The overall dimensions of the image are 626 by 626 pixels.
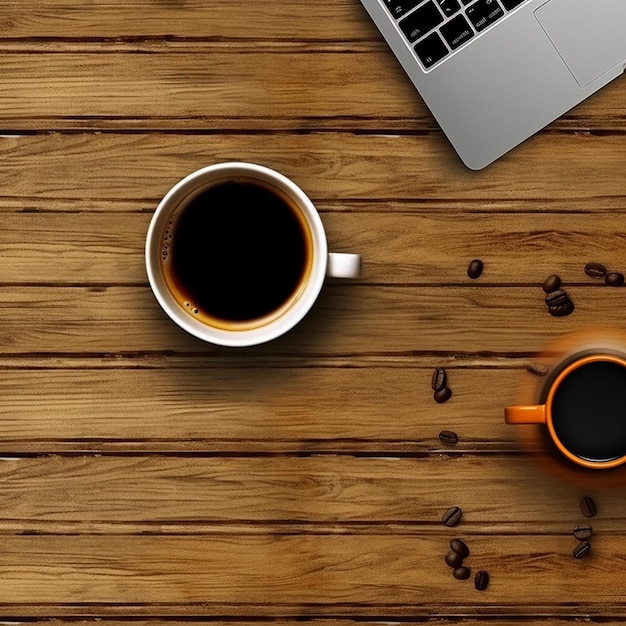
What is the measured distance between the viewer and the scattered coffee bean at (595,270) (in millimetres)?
1033

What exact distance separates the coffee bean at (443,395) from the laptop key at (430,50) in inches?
14.4

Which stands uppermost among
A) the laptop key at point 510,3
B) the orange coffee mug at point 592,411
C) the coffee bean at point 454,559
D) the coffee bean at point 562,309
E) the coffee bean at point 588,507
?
the laptop key at point 510,3

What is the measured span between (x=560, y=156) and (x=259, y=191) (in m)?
0.35

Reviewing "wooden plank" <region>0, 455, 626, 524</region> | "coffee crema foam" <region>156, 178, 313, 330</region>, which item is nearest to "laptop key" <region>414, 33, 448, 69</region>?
"coffee crema foam" <region>156, 178, 313, 330</region>

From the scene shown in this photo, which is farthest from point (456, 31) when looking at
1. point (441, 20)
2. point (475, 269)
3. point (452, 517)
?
point (452, 517)

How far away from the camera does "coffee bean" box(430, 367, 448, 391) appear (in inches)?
40.6

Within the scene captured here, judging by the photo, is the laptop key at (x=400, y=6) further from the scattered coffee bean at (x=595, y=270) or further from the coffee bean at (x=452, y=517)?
the coffee bean at (x=452, y=517)

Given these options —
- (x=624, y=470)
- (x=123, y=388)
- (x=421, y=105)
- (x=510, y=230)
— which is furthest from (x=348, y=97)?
(x=624, y=470)

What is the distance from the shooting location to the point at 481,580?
3.42 ft

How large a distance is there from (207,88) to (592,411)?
57cm

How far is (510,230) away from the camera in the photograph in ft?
3.41

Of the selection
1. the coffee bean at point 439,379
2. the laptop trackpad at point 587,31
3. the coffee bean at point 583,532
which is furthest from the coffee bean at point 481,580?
the laptop trackpad at point 587,31

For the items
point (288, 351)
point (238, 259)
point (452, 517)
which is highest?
point (238, 259)

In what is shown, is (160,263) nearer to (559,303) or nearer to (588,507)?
(559,303)
